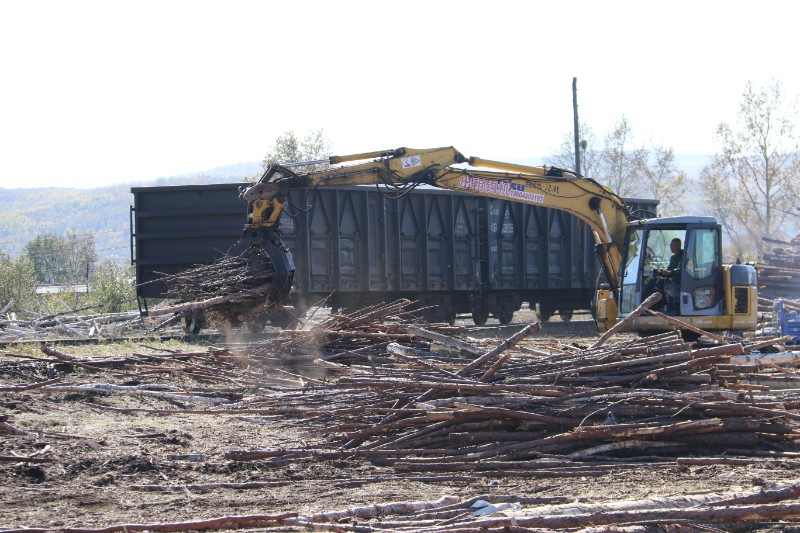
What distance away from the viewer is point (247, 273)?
45.6 ft

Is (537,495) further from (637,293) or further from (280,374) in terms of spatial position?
(637,293)

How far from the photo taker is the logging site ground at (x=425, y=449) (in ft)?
17.9

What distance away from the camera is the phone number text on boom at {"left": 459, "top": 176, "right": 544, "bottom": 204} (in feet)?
49.5

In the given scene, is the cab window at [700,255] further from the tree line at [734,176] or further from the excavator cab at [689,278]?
the tree line at [734,176]

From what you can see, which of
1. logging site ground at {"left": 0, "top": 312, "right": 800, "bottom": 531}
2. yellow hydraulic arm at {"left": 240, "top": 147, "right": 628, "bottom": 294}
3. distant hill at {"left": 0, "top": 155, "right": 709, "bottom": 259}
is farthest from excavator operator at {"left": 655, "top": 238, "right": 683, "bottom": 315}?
distant hill at {"left": 0, "top": 155, "right": 709, "bottom": 259}

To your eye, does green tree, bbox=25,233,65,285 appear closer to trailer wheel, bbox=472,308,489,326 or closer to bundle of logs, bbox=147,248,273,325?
trailer wheel, bbox=472,308,489,326

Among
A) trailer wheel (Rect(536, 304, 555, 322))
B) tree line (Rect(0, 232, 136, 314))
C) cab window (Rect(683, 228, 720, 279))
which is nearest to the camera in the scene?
cab window (Rect(683, 228, 720, 279))

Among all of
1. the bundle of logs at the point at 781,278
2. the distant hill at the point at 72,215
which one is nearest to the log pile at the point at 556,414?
the bundle of logs at the point at 781,278

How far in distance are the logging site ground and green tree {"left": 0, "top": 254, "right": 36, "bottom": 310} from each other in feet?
62.0

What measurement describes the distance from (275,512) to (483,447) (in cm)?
227

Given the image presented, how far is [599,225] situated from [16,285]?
66.5 ft

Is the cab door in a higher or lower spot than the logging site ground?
higher

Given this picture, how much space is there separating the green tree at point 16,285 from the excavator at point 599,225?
16.4 metres

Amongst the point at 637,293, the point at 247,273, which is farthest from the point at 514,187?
the point at 247,273
